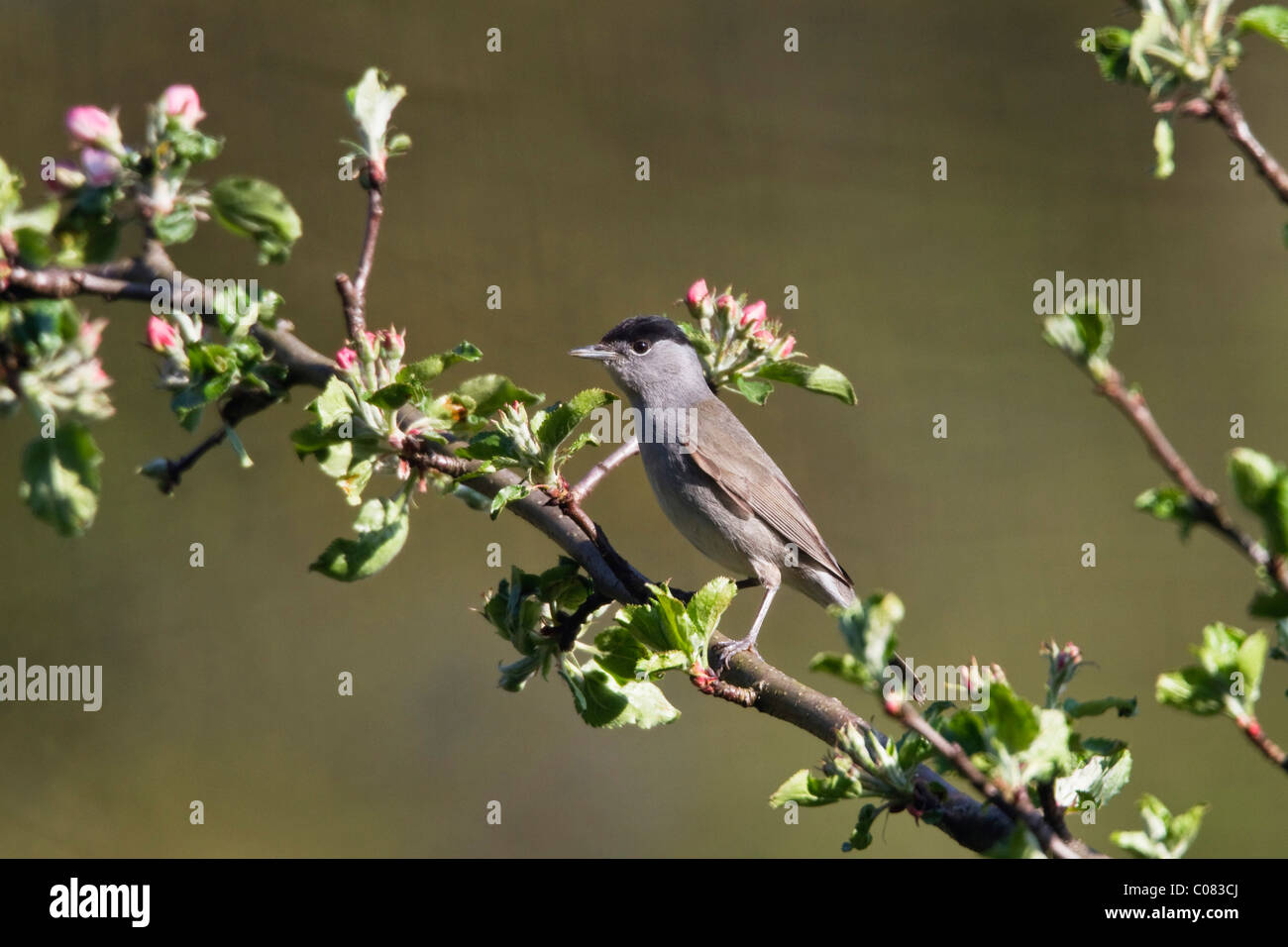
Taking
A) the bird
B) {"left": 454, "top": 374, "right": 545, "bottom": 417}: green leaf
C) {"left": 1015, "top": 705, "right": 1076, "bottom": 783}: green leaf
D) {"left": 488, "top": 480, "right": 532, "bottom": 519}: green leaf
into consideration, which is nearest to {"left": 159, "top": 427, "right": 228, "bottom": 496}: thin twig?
{"left": 454, "top": 374, "right": 545, "bottom": 417}: green leaf

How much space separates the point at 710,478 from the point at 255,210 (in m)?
2.06


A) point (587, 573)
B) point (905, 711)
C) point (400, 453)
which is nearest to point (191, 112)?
point (400, 453)

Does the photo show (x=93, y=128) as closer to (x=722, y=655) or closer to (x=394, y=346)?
(x=394, y=346)

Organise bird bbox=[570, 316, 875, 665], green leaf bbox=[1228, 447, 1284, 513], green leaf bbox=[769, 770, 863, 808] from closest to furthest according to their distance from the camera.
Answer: green leaf bbox=[1228, 447, 1284, 513], green leaf bbox=[769, 770, 863, 808], bird bbox=[570, 316, 875, 665]

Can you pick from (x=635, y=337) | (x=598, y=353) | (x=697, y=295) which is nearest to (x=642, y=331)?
(x=635, y=337)

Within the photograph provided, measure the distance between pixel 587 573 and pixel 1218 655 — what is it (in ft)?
3.64

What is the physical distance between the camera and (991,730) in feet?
3.84

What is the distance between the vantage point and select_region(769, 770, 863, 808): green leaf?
143 cm

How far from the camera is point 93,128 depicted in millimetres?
1669

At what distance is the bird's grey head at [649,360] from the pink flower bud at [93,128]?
2.03 m

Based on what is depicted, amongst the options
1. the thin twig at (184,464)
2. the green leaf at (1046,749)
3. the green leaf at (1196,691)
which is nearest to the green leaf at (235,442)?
the thin twig at (184,464)

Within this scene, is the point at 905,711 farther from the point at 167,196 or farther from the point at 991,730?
the point at 167,196

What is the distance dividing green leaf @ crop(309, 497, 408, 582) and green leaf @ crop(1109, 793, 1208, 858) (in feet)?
3.67

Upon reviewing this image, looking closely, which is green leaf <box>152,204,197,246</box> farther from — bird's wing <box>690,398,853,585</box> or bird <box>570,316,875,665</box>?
bird's wing <box>690,398,853,585</box>
